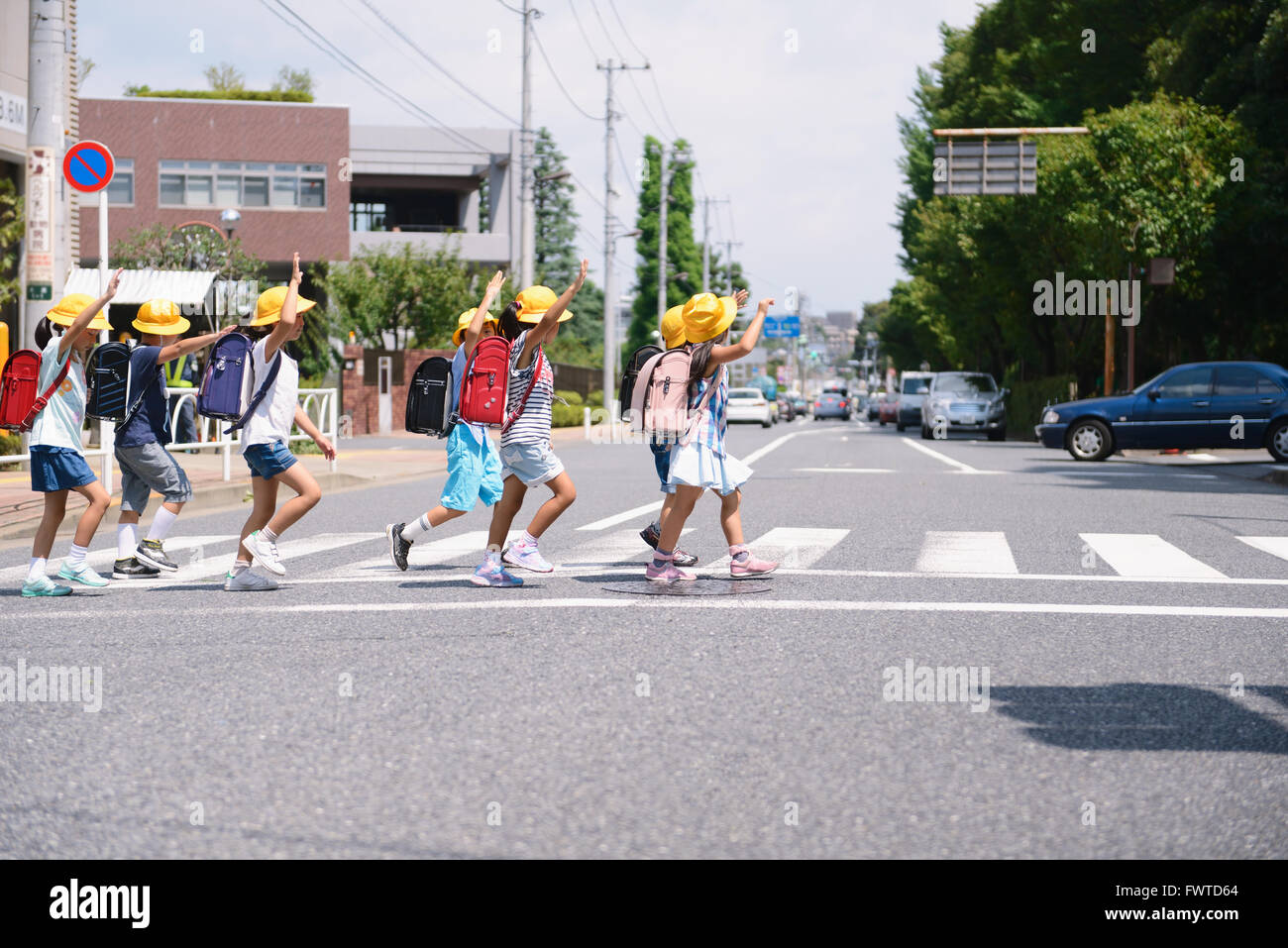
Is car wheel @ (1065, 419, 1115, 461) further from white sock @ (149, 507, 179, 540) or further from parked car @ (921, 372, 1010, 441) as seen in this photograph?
white sock @ (149, 507, 179, 540)

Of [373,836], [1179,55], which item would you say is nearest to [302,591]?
[373,836]

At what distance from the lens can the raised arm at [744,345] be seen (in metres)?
7.87

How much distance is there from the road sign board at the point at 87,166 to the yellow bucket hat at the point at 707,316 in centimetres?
853

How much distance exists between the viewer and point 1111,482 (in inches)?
779

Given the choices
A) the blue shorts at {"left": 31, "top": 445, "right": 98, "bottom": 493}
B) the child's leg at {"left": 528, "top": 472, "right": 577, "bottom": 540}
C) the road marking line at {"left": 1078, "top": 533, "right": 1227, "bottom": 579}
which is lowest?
the road marking line at {"left": 1078, "top": 533, "right": 1227, "bottom": 579}

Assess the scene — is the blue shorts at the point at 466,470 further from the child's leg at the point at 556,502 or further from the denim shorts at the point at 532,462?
the child's leg at the point at 556,502

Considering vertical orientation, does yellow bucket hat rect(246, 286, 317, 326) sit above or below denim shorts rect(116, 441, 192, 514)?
above

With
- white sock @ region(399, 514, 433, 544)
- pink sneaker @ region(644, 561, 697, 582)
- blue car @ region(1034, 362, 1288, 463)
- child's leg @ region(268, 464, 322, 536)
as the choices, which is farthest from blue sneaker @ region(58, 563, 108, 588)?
blue car @ region(1034, 362, 1288, 463)

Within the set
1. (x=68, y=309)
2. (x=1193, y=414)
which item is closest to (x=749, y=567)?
(x=68, y=309)

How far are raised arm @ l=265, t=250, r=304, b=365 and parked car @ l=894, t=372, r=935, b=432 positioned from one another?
41.5 meters

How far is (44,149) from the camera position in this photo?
15461mm

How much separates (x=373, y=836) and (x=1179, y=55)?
34.1 meters

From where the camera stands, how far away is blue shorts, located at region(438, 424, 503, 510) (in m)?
8.80

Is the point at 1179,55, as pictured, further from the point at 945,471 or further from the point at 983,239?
the point at 945,471
